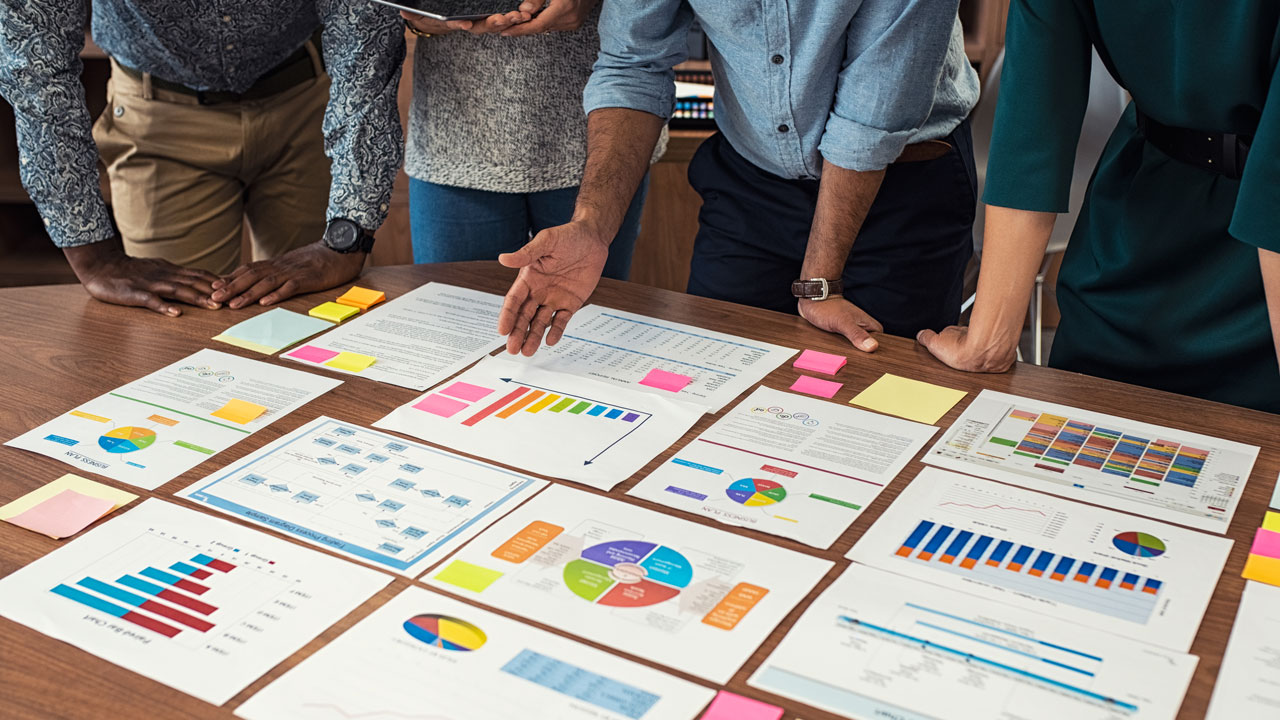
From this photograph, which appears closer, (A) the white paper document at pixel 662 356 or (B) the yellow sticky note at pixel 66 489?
(B) the yellow sticky note at pixel 66 489

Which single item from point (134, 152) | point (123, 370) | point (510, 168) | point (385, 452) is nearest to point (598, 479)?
point (385, 452)

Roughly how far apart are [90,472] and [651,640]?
614mm

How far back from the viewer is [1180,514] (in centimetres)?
104

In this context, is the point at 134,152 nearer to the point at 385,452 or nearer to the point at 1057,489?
the point at 385,452

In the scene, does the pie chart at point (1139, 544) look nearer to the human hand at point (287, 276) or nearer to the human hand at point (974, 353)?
the human hand at point (974, 353)

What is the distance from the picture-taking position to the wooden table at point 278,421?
82cm

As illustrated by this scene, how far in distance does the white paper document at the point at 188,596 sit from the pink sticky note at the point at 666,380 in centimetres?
46

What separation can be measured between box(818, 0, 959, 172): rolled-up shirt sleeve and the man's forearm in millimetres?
258

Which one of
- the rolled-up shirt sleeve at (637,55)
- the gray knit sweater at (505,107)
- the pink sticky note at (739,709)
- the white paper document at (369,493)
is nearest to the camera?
the pink sticky note at (739,709)

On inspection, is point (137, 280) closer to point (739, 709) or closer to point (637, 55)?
point (637, 55)

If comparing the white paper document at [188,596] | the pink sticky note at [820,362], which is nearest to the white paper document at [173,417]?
the white paper document at [188,596]

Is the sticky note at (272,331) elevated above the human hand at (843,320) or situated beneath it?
situated beneath

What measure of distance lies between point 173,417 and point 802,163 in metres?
0.88

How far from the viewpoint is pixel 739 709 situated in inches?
30.9
